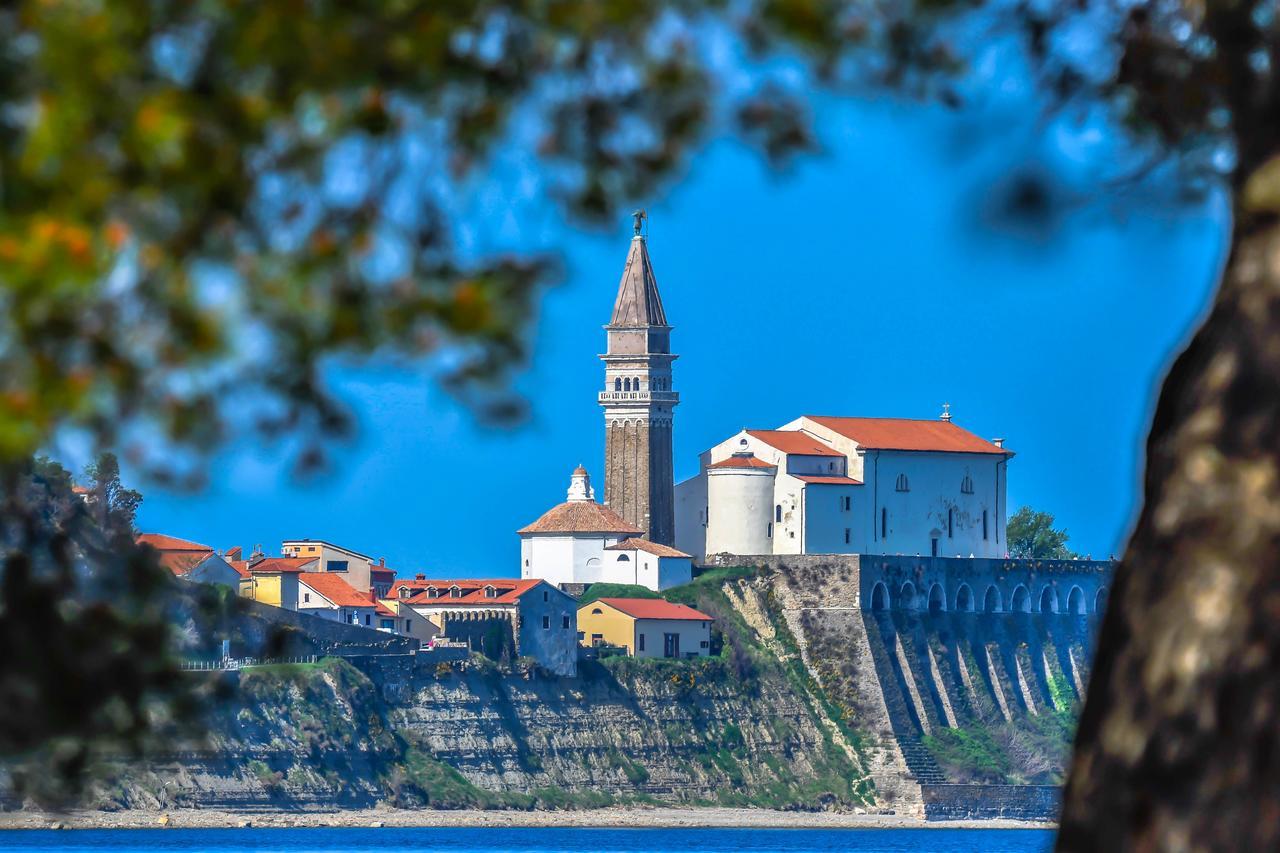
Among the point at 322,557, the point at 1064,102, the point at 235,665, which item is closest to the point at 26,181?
the point at 1064,102

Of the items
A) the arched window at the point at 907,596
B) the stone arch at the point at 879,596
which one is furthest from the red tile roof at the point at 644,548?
the arched window at the point at 907,596

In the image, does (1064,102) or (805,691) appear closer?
(1064,102)

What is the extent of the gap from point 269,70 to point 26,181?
0.72m

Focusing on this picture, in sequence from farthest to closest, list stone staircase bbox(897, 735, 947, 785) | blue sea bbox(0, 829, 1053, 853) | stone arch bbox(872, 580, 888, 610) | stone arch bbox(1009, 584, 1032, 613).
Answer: stone arch bbox(1009, 584, 1032, 613), stone arch bbox(872, 580, 888, 610), stone staircase bbox(897, 735, 947, 785), blue sea bbox(0, 829, 1053, 853)

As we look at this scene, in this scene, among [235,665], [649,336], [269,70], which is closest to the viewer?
[269,70]

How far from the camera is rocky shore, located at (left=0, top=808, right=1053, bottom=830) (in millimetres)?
72500

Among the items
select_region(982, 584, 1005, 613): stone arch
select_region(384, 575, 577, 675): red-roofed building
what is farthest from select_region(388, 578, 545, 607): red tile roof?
select_region(982, 584, 1005, 613): stone arch

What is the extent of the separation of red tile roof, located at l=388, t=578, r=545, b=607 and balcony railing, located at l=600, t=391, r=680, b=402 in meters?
15.3

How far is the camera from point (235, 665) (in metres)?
71.6

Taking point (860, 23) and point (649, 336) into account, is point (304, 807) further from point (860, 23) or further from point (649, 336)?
point (860, 23)

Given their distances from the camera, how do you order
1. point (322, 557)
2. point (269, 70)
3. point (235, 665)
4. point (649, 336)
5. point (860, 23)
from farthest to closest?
point (649, 336)
point (322, 557)
point (235, 665)
point (860, 23)
point (269, 70)

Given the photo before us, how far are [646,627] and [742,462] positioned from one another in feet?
28.5

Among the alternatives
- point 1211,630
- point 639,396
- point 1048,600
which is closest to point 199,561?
point 639,396

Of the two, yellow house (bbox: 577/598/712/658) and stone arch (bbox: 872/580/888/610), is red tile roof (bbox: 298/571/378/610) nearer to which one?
yellow house (bbox: 577/598/712/658)
